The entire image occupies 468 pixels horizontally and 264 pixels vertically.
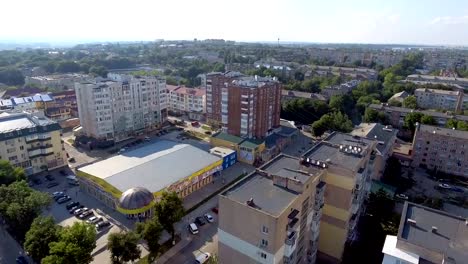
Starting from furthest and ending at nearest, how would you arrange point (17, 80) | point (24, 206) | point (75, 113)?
1. point (17, 80)
2. point (75, 113)
3. point (24, 206)

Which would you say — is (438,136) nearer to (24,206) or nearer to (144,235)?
(144,235)

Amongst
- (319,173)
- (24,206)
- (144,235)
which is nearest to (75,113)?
(24,206)

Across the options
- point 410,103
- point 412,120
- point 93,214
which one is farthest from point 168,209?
point 410,103

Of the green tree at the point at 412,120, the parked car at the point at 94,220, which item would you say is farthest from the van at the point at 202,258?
the green tree at the point at 412,120

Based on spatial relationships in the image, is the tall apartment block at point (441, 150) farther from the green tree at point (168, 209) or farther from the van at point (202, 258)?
the green tree at point (168, 209)

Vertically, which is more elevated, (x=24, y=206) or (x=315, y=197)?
(x=315, y=197)

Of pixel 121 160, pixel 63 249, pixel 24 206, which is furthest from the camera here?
pixel 121 160

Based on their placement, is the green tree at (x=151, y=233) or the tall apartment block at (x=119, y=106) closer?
the green tree at (x=151, y=233)

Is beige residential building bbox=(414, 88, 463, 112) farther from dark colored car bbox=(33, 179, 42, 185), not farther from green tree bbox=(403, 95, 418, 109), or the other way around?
dark colored car bbox=(33, 179, 42, 185)
